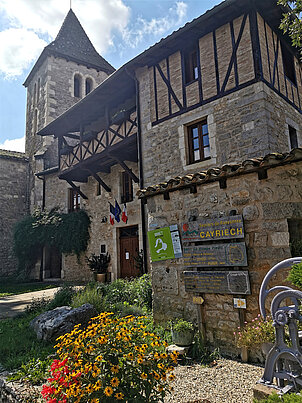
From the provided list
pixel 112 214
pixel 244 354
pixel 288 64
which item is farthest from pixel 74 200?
pixel 244 354

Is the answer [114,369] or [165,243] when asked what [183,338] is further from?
[114,369]

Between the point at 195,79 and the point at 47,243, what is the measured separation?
9.85 m

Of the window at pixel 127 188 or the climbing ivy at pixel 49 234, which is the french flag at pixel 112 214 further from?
the climbing ivy at pixel 49 234

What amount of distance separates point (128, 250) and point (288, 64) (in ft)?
25.3

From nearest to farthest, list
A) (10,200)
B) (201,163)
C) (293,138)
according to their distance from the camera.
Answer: (201,163) → (293,138) → (10,200)

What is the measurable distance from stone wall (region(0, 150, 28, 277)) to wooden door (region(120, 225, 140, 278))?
7.69m

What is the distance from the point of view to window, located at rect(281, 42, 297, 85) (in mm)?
7992

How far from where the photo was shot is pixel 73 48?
17.0 m

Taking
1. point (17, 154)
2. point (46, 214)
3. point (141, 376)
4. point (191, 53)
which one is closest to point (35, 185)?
point (46, 214)

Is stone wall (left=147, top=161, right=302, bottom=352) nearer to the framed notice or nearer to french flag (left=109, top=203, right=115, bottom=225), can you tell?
the framed notice

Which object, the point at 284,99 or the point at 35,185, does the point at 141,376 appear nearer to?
the point at 284,99

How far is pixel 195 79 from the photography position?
24.4 ft

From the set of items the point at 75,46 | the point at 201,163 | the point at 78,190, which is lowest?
the point at 201,163

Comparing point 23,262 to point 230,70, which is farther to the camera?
point 23,262
